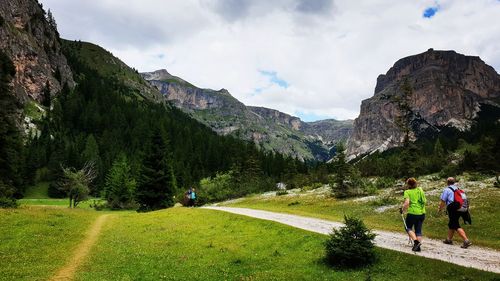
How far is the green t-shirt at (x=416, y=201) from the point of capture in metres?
17.2

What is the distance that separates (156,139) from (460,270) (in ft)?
181

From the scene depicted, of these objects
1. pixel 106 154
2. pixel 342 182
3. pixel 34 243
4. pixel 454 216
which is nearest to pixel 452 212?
pixel 454 216

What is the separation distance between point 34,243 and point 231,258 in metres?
12.3

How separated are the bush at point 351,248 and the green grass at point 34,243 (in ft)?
41.1

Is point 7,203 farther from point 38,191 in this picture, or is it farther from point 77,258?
point 38,191

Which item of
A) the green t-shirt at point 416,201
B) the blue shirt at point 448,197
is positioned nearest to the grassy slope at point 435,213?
the blue shirt at point 448,197

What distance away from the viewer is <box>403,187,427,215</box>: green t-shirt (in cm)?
1723

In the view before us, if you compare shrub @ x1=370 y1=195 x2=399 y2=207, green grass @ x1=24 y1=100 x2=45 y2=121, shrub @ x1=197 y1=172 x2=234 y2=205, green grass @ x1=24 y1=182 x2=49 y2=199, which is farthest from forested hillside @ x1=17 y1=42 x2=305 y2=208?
shrub @ x1=370 y1=195 x2=399 y2=207

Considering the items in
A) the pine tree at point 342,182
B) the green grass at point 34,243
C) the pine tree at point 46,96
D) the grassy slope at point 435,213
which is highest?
the pine tree at point 46,96

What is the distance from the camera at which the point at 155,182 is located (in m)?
59.3

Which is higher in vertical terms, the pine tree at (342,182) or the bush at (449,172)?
the bush at (449,172)

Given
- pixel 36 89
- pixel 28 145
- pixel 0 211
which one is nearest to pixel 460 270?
pixel 0 211

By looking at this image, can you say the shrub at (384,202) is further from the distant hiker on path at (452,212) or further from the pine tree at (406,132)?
the distant hiker on path at (452,212)

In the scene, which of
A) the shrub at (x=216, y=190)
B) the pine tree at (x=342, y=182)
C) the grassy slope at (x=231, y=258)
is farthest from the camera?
the shrub at (x=216, y=190)
